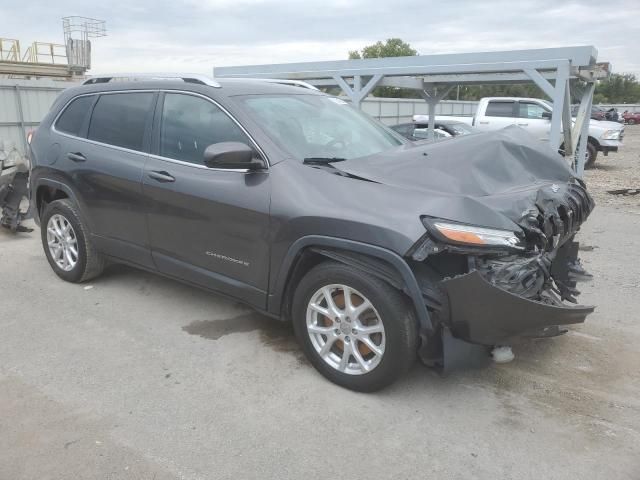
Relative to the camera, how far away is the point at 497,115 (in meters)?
15.0

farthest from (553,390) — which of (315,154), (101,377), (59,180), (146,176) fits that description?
(59,180)

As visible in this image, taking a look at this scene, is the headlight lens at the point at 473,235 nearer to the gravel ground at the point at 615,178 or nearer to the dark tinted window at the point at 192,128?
the dark tinted window at the point at 192,128

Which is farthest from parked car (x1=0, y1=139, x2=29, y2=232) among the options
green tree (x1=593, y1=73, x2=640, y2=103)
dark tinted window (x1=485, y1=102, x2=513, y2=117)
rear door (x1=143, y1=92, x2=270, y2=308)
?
green tree (x1=593, y1=73, x2=640, y2=103)

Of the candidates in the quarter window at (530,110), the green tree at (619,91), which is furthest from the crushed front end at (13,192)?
the green tree at (619,91)

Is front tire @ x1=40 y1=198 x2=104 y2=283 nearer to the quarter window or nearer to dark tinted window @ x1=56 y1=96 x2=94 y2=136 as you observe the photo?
dark tinted window @ x1=56 y1=96 x2=94 y2=136

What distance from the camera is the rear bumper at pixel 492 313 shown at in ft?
8.69

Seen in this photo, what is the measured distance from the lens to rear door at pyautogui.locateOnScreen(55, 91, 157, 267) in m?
4.05

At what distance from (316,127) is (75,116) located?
2287 mm

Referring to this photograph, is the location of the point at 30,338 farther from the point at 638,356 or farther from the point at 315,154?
the point at 638,356

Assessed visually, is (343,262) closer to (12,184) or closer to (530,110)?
(12,184)

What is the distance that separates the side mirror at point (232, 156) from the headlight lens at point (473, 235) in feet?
4.01

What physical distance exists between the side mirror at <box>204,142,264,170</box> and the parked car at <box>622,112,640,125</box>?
182 feet

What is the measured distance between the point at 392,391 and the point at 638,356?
1.81m

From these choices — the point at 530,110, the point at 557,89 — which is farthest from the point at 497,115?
the point at 557,89
